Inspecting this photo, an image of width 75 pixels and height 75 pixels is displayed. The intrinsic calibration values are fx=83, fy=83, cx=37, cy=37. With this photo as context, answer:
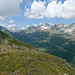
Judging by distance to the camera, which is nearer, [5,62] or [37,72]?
[37,72]

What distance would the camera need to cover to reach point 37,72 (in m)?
60.5

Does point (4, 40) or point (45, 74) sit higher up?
point (4, 40)

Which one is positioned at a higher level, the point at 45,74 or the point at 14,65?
the point at 14,65

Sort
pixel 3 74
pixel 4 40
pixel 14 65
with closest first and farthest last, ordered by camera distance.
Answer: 1. pixel 3 74
2. pixel 14 65
3. pixel 4 40

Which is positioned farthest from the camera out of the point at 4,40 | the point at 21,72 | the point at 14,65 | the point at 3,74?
the point at 4,40

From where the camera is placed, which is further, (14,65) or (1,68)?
(14,65)

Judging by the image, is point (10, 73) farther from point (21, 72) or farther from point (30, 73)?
point (30, 73)

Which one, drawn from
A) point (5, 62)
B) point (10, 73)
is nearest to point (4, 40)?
point (5, 62)

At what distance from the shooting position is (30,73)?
190ft

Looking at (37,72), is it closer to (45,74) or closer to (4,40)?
(45,74)

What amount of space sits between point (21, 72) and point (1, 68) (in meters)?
14.7

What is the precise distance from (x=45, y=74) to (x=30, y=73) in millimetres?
11080

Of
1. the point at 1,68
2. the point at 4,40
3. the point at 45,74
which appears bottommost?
the point at 45,74

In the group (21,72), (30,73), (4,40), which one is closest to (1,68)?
(21,72)
